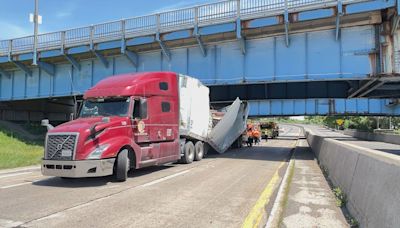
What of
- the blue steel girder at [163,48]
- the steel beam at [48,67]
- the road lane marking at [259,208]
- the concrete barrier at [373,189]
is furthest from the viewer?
the steel beam at [48,67]

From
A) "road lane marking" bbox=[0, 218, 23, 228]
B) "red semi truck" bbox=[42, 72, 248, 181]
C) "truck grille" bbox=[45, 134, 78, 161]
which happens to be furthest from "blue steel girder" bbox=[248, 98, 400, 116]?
"road lane marking" bbox=[0, 218, 23, 228]

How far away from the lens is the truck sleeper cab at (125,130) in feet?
35.6

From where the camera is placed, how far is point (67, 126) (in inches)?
448

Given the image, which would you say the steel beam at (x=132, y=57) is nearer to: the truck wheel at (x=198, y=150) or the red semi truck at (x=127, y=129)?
the red semi truck at (x=127, y=129)

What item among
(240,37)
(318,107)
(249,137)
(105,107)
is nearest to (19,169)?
(105,107)

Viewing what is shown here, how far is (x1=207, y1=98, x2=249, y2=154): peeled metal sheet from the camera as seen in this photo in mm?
21438

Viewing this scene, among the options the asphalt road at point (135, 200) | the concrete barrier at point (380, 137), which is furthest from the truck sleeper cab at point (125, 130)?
the concrete barrier at point (380, 137)

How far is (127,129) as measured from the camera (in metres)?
12.1

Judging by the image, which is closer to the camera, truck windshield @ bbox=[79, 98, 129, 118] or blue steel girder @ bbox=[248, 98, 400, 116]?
truck windshield @ bbox=[79, 98, 129, 118]

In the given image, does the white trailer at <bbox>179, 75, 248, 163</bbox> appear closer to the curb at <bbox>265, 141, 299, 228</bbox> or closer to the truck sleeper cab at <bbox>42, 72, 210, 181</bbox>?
the truck sleeper cab at <bbox>42, 72, 210, 181</bbox>

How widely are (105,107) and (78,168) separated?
9.07ft

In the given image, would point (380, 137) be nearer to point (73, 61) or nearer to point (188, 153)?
point (188, 153)

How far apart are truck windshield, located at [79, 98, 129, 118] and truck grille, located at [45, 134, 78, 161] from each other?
5.95ft

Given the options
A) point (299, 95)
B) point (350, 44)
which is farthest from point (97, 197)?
point (299, 95)
